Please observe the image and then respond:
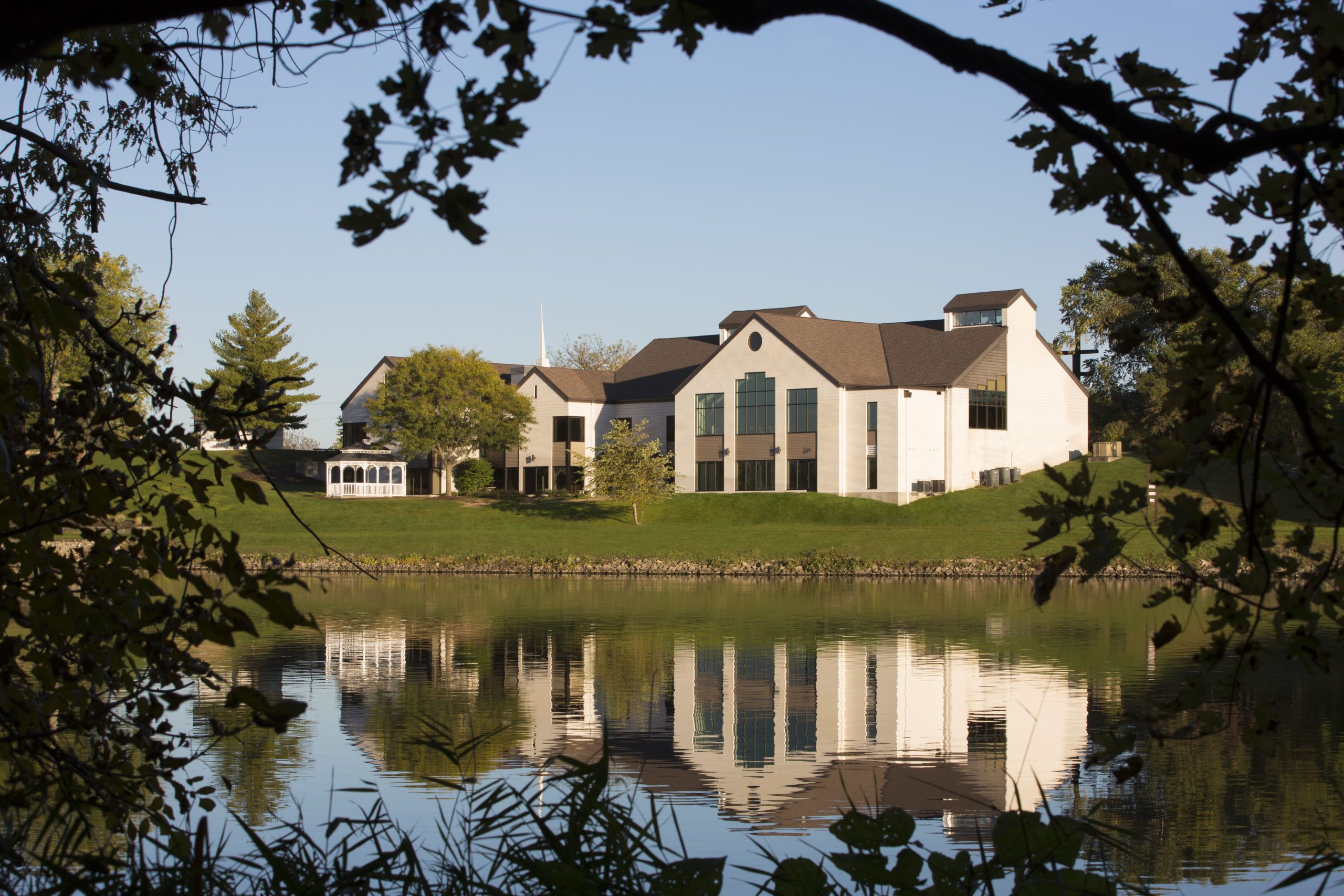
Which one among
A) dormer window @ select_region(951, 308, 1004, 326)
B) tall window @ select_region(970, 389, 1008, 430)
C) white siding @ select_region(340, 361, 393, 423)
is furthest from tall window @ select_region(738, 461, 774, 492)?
white siding @ select_region(340, 361, 393, 423)

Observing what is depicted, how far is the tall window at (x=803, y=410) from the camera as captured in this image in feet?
212

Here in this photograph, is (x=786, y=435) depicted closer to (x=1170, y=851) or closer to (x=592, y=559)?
(x=592, y=559)

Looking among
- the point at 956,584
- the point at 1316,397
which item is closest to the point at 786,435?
the point at 956,584

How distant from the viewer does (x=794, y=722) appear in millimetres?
16406

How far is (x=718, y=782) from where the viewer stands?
1305 centimetres

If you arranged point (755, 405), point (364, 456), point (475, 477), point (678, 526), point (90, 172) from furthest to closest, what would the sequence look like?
1. point (364, 456)
2. point (475, 477)
3. point (755, 405)
4. point (678, 526)
5. point (90, 172)

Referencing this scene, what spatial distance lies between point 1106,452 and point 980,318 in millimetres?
9598

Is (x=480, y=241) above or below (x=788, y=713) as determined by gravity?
above

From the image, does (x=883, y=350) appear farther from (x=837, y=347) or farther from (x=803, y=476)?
(x=803, y=476)

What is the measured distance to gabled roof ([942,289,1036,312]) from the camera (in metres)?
67.3

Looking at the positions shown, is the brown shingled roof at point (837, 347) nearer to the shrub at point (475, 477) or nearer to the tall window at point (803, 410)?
the tall window at point (803, 410)

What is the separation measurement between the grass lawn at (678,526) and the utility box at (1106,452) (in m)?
1.17

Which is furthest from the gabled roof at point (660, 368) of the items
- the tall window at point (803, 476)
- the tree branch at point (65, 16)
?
the tree branch at point (65, 16)

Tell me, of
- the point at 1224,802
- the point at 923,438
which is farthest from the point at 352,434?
the point at 1224,802
